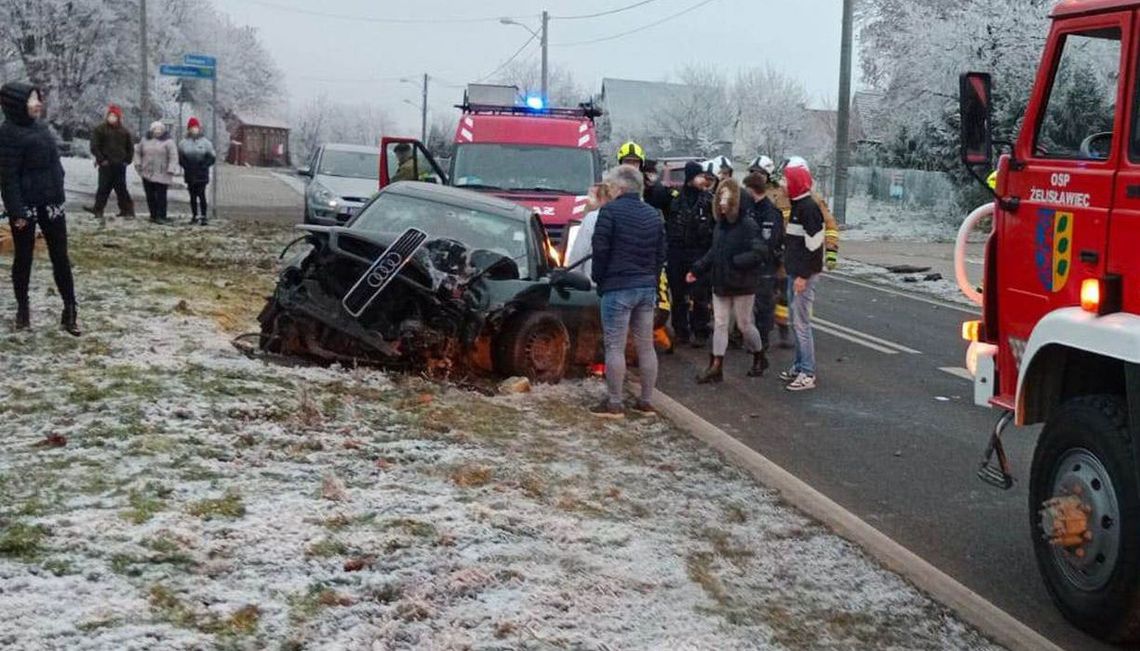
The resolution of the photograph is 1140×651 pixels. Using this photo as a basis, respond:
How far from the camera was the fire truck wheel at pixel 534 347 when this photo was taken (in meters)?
9.00

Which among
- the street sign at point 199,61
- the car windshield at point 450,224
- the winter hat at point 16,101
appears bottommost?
the car windshield at point 450,224

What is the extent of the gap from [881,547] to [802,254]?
174 inches

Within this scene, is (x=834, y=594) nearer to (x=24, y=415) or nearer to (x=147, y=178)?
(x=24, y=415)

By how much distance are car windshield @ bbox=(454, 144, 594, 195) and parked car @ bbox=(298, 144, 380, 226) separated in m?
4.22

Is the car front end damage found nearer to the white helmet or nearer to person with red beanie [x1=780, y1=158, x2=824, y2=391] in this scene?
person with red beanie [x1=780, y1=158, x2=824, y2=391]

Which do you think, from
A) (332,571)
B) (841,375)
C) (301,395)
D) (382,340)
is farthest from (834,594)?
(841,375)

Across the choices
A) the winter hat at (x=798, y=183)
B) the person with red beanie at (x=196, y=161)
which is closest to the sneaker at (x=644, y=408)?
the winter hat at (x=798, y=183)

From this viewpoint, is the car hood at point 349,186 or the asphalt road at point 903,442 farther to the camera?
the car hood at point 349,186

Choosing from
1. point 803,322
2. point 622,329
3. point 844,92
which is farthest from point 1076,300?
point 844,92

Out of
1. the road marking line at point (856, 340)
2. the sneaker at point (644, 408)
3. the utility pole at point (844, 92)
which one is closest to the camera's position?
the sneaker at point (644, 408)

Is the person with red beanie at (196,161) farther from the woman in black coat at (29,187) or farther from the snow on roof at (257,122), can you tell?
the snow on roof at (257,122)

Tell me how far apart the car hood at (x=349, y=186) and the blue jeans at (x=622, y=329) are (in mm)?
12213

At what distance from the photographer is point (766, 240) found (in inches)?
426

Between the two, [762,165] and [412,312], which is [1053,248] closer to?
[412,312]
